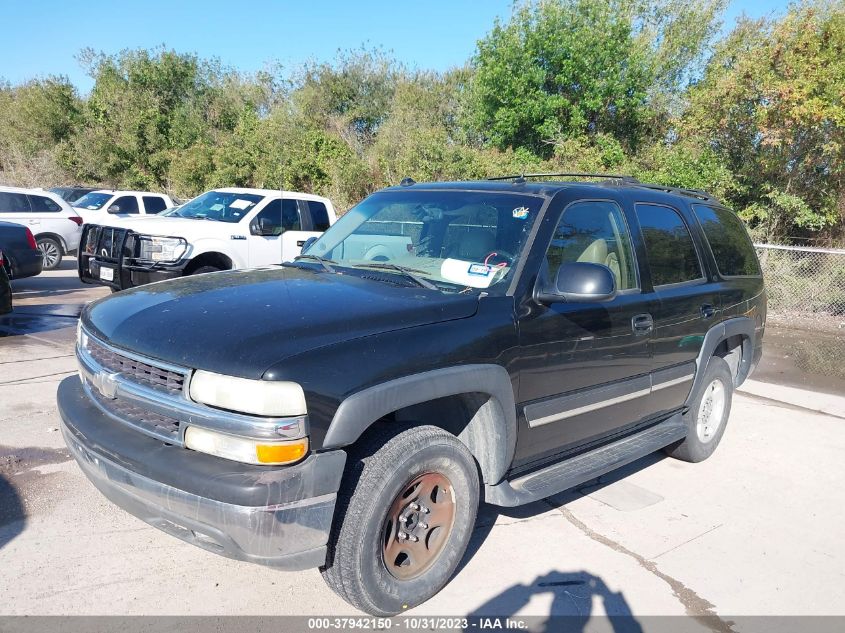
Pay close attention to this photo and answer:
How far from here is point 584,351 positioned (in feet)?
11.9

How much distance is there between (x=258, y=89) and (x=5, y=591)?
35.2 metres

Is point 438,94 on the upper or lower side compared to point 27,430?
upper

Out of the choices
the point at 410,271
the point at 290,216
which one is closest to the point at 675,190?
the point at 410,271

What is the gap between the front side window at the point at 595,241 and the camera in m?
3.70

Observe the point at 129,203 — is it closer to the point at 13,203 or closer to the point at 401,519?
the point at 13,203

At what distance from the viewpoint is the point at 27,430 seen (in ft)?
16.1

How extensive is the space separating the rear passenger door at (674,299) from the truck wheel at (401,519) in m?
1.77

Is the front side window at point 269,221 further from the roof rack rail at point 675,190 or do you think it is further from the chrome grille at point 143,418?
the chrome grille at point 143,418

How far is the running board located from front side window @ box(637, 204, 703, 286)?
1.00m

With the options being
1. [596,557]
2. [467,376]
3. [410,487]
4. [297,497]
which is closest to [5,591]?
[297,497]

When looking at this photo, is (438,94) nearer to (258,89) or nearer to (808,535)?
(258,89)

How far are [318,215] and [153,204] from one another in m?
8.62

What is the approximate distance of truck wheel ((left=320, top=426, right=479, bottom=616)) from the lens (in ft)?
8.84

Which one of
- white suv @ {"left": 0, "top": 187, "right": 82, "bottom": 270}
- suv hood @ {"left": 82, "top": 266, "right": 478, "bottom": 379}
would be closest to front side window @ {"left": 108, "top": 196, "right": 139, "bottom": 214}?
white suv @ {"left": 0, "top": 187, "right": 82, "bottom": 270}
